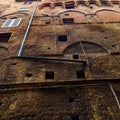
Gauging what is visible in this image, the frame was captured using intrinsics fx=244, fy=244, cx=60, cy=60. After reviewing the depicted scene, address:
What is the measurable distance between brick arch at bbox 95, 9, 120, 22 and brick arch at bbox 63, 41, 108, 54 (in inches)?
193

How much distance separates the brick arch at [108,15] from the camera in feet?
66.9

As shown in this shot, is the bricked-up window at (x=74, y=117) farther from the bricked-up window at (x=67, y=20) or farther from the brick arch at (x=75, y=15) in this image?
the bricked-up window at (x=67, y=20)

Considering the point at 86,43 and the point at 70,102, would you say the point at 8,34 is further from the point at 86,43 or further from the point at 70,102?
the point at 70,102

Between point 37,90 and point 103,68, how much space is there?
3.99m

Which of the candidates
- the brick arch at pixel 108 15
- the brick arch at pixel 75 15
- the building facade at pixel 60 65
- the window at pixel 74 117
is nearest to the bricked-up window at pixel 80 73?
the building facade at pixel 60 65

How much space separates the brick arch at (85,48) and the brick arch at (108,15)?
490 centimetres

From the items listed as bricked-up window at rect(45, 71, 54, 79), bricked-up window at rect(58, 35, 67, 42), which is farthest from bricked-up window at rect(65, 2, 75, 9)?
bricked-up window at rect(45, 71, 54, 79)

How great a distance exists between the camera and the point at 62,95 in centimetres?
1144

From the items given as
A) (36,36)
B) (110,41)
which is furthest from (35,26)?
(110,41)

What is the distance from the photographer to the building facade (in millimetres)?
10688

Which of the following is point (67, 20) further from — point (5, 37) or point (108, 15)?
point (5, 37)

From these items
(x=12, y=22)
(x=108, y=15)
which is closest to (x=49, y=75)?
(x=12, y=22)

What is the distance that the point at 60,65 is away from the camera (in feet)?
45.0

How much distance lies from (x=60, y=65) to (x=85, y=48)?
2.72 meters
